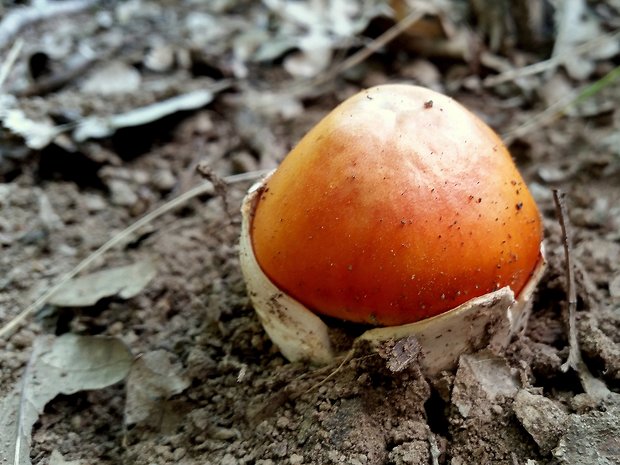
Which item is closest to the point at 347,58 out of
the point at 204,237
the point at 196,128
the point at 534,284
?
the point at 196,128

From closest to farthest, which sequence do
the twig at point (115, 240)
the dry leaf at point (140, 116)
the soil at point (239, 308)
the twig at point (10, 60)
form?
1. the soil at point (239, 308)
2. the twig at point (115, 240)
3. the dry leaf at point (140, 116)
4. the twig at point (10, 60)

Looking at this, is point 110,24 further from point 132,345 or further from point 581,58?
point 581,58

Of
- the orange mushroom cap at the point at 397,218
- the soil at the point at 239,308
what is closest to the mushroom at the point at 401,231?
the orange mushroom cap at the point at 397,218

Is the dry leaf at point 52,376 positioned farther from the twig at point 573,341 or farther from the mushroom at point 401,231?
the twig at point 573,341

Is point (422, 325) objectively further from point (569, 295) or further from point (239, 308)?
point (239, 308)

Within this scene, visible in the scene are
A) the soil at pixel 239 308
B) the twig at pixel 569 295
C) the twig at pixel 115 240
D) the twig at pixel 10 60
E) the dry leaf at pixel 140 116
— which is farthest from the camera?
the twig at pixel 10 60

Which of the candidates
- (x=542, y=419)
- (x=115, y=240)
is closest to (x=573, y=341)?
(x=542, y=419)
